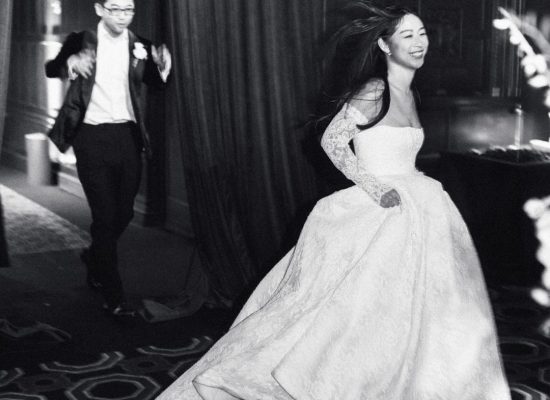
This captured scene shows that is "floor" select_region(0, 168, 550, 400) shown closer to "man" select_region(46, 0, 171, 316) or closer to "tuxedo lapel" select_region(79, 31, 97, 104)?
"man" select_region(46, 0, 171, 316)

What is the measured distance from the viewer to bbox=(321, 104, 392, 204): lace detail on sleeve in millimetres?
3041

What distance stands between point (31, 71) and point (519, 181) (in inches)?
200

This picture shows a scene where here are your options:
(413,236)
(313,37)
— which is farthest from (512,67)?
(413,236)

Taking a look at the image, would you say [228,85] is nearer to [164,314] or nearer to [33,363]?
[164,314]

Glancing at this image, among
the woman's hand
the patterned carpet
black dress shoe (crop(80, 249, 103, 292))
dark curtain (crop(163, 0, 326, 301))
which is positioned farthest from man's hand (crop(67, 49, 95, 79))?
the woman's hand

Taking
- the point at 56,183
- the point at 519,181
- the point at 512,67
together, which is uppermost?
the point at 512,67

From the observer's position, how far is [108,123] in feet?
13.9

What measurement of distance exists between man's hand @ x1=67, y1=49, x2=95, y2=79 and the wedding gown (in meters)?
1.40

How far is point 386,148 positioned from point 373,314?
1.74 feet

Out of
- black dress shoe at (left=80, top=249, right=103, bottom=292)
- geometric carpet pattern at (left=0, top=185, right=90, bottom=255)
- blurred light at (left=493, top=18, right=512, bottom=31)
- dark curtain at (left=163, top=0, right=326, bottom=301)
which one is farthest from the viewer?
blurred light at (left=493, top=18, right=512, bottom=31)

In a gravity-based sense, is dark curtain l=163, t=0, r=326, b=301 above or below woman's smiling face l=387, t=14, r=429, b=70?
below

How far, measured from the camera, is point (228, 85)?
4.57 m

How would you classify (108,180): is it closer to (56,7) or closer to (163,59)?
(163,59)

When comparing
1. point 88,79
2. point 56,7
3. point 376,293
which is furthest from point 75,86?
point 56,7
